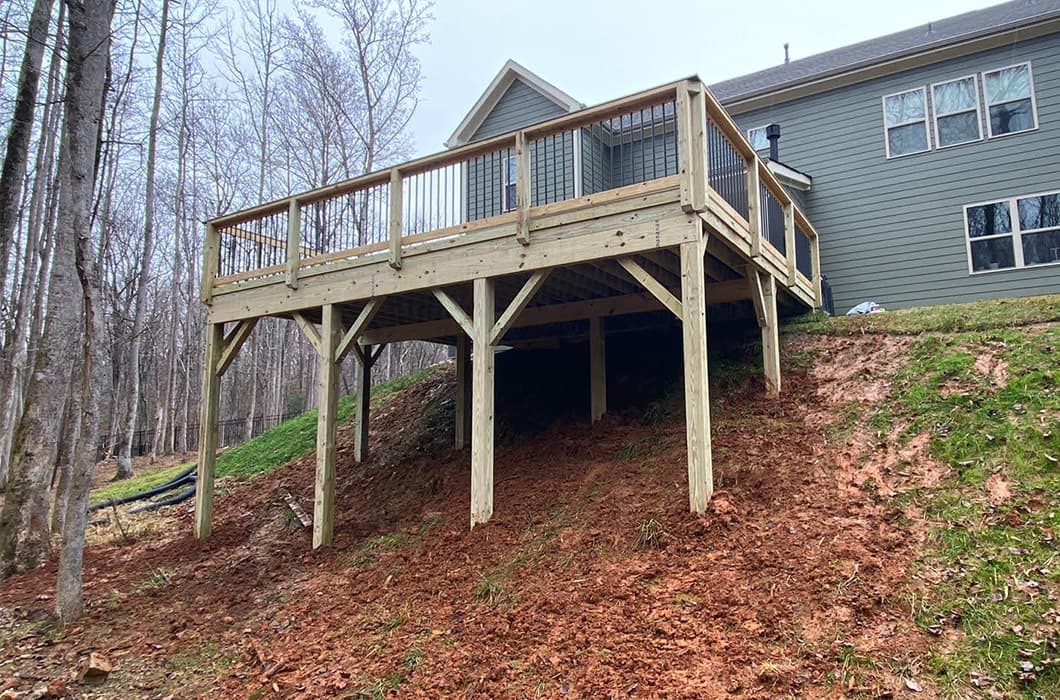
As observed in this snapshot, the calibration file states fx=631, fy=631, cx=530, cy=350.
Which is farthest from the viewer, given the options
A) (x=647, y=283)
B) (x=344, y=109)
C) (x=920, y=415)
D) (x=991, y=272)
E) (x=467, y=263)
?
(x=344, y=109)

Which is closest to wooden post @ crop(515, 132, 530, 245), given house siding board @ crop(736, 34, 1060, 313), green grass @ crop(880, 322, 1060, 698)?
green grass @ crop(880, 322, 1060, 698)

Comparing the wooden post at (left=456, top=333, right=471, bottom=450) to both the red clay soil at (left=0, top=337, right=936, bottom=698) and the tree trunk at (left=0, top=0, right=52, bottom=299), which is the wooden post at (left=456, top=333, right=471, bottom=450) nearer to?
the red clay soil at (left=0, top=337, right=936, bottom=698)

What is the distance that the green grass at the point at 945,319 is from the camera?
656cm

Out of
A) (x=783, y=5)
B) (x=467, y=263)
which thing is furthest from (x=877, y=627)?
(x=783, y=5)

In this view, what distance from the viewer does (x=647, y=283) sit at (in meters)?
4.96

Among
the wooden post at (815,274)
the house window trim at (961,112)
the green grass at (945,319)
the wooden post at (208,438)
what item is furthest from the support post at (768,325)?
the house window trim at (961,112)

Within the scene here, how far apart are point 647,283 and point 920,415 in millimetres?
2644

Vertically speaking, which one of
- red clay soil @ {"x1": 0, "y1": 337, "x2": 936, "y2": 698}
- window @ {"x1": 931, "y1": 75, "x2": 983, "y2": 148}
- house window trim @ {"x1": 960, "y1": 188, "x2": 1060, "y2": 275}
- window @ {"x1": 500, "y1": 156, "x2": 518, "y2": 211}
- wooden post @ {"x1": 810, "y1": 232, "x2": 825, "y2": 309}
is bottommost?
red clay soil @ {"x1": 0, "y1": 337, "x2": 936, "y2": 698}

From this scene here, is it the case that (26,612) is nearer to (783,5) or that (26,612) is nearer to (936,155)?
(936,155)

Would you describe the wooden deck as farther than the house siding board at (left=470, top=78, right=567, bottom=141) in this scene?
No

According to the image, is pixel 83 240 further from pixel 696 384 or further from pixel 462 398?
pixel 696 384

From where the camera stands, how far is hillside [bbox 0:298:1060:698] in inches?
126

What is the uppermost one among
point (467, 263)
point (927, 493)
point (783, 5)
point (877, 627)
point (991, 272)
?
point (783, 5)

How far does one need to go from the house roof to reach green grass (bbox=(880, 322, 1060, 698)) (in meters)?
7.42
